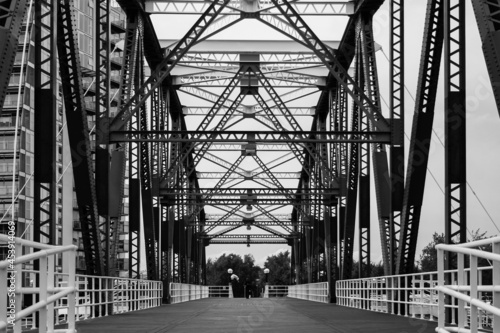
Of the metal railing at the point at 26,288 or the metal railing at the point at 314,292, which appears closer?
the metal railing at the point at 26,288

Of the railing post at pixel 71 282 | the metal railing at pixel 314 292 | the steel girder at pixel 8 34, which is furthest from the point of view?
the metal railing at pixel 314 292

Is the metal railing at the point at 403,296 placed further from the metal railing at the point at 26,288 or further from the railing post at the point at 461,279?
the metal railing at the point at 26,288

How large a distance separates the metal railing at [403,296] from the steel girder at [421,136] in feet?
2.64

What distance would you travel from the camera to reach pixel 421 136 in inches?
1048

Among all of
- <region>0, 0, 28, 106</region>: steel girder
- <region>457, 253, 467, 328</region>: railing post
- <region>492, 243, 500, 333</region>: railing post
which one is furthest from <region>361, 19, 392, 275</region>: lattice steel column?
<region>492, 243, 500, 333</region>: railing post

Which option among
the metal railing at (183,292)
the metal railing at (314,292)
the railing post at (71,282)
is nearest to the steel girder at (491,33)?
the railing post at (71,282)

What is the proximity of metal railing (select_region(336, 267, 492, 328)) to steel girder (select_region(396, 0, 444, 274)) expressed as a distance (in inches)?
31.6

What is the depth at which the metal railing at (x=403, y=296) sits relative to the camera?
72.4ft

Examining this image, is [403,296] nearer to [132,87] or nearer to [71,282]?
[132,87]

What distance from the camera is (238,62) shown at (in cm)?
4759

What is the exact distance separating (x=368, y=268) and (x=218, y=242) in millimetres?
73038

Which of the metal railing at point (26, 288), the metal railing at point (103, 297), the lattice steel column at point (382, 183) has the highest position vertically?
the lattice steel column at point (382, 183)

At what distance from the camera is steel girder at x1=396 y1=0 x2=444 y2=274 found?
25250 mm

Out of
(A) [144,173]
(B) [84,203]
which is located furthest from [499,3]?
(A) [144,173]
